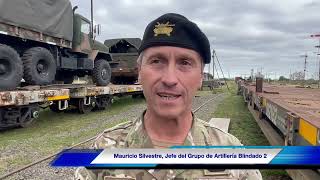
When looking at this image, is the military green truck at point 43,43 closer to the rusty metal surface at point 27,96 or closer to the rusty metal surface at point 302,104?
the rusty metal surface at point 27,96

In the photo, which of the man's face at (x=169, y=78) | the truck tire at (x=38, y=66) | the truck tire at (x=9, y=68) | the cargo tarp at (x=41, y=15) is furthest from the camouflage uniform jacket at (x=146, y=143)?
the truck tire at (x=38, y=66)

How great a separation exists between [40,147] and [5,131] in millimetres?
2472

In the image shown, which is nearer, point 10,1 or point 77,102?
point 10,1

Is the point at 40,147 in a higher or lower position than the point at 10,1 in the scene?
A: lower

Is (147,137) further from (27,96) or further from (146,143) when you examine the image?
(27,96)

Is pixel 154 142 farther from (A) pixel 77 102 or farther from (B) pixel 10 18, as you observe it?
(A) pixel 77 102

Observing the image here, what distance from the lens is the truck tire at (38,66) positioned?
9969mm

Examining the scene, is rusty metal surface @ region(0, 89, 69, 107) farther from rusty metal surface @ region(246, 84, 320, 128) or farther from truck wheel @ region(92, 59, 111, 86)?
rusty metal surface @ region(246, 84, 320, 128)

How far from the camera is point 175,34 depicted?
4.86 ft

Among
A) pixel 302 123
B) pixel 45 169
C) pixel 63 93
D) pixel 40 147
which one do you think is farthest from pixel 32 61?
pixel 302 123

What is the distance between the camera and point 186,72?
4.90 feet

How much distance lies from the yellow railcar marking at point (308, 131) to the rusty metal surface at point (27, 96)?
665cm

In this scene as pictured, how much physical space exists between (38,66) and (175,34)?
972 cm

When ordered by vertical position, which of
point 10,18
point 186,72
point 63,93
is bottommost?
point 63,93
